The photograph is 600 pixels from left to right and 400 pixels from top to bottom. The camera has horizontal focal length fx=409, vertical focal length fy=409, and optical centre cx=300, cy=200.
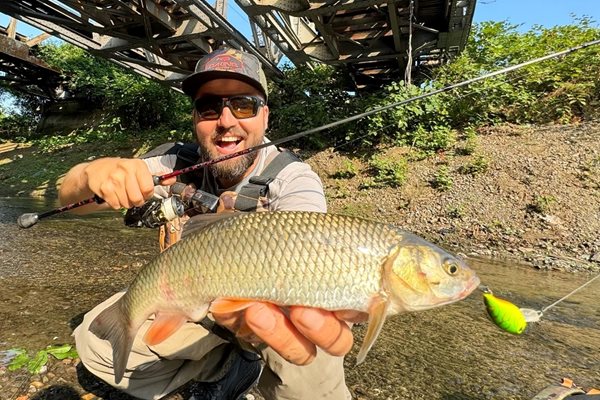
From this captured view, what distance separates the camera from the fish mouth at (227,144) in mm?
2703

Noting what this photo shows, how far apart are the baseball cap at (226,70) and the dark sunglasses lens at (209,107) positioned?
4.5 inches

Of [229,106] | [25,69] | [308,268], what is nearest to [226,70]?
[229,106]

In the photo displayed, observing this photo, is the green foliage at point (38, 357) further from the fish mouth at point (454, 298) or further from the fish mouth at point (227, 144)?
the fish mouth at point (454, 298)

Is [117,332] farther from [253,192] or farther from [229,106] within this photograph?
[229,106]

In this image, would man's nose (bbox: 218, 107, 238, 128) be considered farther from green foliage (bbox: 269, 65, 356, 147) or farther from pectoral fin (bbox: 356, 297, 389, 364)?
green foliage (bbox: 269, 65, 356, 147)

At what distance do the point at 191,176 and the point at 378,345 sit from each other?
6.69 ft

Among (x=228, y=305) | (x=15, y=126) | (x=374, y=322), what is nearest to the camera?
(x=374, y=322)

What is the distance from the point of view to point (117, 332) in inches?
75.6

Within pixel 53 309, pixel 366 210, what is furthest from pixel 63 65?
pixel 53 309

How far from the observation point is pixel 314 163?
36.3ft

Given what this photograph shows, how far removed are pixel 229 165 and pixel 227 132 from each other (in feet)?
0.77

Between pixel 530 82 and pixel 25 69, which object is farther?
pixel 25 69

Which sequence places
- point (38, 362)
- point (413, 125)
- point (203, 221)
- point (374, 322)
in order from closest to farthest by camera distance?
point (374, 322)
point (203, 221)
point (38, 362)
point (413, 125)

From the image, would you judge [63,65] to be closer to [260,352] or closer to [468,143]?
[468,143]
